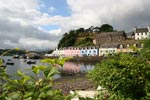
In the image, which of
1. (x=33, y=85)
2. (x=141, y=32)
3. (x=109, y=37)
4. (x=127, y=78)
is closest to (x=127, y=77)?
(x=127, y=78)

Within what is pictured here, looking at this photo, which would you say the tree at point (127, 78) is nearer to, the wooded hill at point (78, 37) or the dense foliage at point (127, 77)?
the dense foliage at point (127, 77)

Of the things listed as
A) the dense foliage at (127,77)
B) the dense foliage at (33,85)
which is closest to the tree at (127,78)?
the dense foliage at (127,77)

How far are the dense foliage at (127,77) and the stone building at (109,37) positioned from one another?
384 ft

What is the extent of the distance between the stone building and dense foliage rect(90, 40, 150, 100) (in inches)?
4612

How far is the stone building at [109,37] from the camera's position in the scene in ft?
419

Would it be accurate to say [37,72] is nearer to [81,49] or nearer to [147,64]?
[147,64]

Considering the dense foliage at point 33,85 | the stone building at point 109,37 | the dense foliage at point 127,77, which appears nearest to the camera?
the dense foliage at point 33,85

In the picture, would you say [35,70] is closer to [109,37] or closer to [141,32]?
[141,32]

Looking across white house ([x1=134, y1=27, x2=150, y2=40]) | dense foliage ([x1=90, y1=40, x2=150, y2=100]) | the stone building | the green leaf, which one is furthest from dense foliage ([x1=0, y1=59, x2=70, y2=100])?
the stone building

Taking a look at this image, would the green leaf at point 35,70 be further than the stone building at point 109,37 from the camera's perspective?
No

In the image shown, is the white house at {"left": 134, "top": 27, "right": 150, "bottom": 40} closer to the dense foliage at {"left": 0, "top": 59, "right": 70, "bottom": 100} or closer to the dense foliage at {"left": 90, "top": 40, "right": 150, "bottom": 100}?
the dense foliage at {"left": 90, "top": 40, "right": 150, "bottom": 100}

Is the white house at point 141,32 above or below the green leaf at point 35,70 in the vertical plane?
above

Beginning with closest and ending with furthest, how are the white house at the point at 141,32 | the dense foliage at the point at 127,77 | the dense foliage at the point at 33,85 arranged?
the dense foliage at the point at 33,85 → the dense foliage at the point at 127,77 → the white house at the point at 141,32

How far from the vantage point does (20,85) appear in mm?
1595
